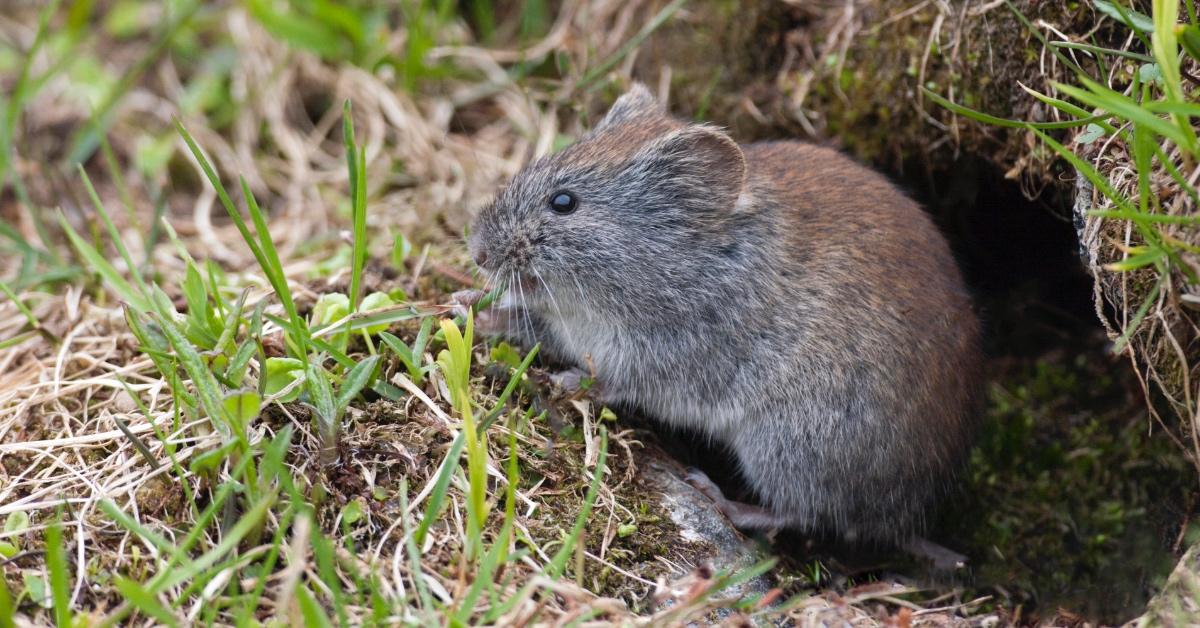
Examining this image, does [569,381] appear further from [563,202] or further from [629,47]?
[629,47]

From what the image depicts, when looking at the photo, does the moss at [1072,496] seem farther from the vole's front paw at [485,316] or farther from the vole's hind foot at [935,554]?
the vole's front paw at [485,316]

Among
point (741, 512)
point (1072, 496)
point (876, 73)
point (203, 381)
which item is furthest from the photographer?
point (876, 73)

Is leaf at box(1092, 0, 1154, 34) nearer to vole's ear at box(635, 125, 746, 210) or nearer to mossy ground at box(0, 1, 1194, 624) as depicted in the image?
mossy ground at box(0, 1, 1194, 624)

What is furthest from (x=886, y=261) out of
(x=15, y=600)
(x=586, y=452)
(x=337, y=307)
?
(x=15, y=600)

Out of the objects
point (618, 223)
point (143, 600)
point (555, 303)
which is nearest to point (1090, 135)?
point (618, 223)

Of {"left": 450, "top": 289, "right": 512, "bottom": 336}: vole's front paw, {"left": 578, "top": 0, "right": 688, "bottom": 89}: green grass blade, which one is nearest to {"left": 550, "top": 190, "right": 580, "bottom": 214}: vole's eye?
{"left": 450, "top": 289, "right": 512, "bottom": 336}: vole's front paw

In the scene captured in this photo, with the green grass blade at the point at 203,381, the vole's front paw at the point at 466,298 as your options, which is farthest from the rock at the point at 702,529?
the green grass blade at the point at 203,381
